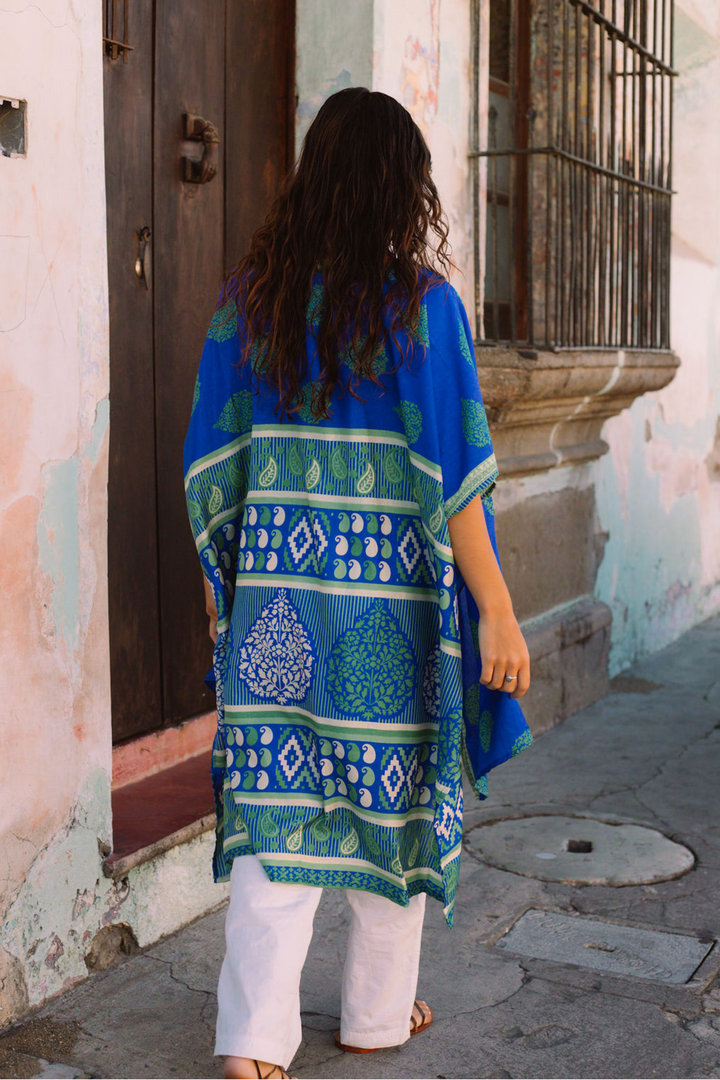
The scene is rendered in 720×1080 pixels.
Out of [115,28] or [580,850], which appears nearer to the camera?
[115,28]

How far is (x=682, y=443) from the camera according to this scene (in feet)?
22.3

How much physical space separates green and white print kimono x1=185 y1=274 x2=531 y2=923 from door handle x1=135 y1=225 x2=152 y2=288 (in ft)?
3.51

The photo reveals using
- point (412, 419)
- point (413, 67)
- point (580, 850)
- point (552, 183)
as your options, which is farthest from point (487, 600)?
point (552, 183)

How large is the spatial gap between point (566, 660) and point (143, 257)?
2540mm

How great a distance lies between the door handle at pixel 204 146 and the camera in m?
3.20

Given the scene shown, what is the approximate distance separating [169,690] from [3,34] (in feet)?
5.56

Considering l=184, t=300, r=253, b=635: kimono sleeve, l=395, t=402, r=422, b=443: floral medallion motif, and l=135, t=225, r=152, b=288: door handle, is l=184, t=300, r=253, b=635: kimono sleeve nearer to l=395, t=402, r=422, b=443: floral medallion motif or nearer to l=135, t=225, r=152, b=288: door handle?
l=395, t=402, r=422, b=443: floral medallion motif

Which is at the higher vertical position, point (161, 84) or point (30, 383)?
point (161, 84)

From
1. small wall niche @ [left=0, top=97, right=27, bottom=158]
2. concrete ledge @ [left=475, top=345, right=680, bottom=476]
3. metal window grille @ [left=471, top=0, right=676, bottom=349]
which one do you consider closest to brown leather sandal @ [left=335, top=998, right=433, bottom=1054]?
small wall niche @ [left=0, top=97, right=27, bottom=158]

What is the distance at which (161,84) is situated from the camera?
3109 millimetres

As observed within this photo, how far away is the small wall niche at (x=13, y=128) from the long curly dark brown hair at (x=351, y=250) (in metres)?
0.60

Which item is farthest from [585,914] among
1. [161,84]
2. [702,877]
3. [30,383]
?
[161,84]

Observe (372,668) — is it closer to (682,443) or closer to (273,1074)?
(273,1074)

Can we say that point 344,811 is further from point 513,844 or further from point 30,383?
point 513,844
